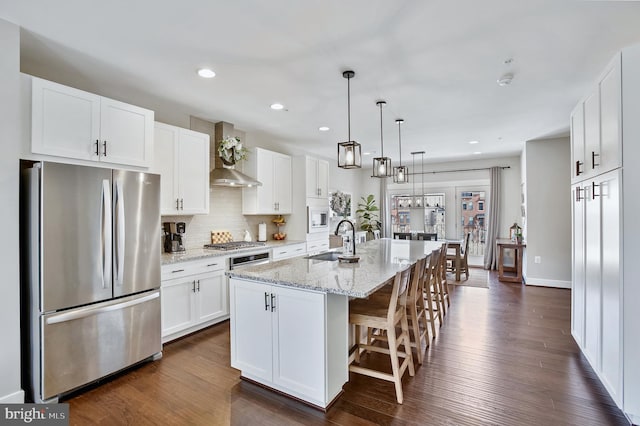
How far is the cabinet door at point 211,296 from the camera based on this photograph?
3602mm

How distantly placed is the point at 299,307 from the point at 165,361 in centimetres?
164

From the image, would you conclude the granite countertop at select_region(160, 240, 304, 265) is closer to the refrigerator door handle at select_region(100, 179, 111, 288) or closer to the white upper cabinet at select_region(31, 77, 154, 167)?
the refrigerator door handle at select_region(100, 179, 111, 288)

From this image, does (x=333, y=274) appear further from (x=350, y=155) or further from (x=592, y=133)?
(x=592, y=133)

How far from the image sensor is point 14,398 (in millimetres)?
2131

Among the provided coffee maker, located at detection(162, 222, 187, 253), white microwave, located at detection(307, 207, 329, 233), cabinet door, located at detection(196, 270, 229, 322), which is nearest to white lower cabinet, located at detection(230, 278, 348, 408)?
cabinet door, located at detection(196, 270, 229, 322)

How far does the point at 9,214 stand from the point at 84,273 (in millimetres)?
610

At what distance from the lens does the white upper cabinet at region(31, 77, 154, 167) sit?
235 cm

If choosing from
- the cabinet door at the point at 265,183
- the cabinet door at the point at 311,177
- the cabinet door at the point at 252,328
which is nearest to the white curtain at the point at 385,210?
the cabinet door at the point at 311,177

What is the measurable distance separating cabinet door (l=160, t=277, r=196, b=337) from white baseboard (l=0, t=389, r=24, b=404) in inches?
45.6

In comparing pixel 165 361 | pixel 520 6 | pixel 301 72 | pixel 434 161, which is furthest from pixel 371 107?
pixel 434 161

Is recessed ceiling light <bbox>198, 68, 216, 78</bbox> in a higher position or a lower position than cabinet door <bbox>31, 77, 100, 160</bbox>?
higher

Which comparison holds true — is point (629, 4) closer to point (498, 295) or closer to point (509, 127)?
point (509, 127)

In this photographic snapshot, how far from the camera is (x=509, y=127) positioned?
15.7 ft

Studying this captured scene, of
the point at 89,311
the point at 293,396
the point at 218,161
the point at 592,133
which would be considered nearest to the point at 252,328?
the point at 293,396
